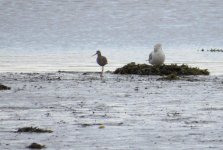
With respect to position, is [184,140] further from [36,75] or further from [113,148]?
[36,75]

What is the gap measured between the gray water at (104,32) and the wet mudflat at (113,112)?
645 cm

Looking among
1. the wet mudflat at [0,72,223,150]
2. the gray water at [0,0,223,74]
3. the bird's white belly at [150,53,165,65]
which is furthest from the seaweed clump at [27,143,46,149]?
the gray water at [0,0,223,74]

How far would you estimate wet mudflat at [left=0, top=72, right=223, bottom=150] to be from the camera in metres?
14.8

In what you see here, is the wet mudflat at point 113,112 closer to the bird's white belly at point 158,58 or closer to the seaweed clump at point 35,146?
the seaweed clump at point 35,146

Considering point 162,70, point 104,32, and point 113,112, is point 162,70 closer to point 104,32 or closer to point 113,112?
point 113,112

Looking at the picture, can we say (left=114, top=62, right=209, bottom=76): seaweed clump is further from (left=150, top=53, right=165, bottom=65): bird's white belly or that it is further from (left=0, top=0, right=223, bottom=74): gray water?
(left=0, top=0, right=223, bottom=74): gray water

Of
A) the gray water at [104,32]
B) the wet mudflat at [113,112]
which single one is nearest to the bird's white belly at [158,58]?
the gray water at [104,32]

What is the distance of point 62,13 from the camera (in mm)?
119312

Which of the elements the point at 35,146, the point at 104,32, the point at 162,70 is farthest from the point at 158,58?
the point at 104,32

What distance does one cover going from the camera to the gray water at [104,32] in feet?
130

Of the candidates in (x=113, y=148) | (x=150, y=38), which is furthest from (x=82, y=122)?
(x=150, y=38)

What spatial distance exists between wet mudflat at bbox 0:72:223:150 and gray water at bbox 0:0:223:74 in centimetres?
645

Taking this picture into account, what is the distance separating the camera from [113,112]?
18.5m

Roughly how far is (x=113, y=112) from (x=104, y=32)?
62109 millimetres
